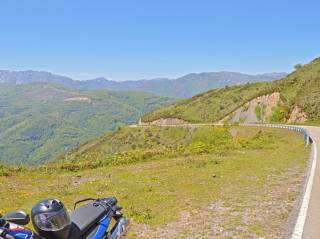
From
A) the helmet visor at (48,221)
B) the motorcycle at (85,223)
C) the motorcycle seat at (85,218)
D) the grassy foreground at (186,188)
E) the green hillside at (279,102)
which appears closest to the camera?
the motorcycle at (85,223)

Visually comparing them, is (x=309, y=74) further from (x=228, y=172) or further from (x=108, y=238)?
(x=108, y=238)

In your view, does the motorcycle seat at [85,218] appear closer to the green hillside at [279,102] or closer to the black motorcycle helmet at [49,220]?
the black motorcycle helmet at [49,220]

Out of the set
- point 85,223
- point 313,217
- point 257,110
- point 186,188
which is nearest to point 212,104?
point 257,110

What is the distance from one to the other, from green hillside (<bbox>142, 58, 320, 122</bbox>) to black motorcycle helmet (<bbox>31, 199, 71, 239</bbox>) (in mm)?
62461

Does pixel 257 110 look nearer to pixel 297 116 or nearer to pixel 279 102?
pixel 279 102

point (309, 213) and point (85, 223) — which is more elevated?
point (85, 223)

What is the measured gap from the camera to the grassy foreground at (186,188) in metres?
10.1

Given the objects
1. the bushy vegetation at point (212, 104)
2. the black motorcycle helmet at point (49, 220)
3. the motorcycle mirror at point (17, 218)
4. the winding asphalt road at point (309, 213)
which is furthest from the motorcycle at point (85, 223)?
the bushy vegetation at point (212, 104)

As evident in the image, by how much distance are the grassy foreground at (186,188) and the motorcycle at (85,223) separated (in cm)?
276

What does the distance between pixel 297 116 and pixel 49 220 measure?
68600 mm

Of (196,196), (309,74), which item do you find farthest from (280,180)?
(309,74)

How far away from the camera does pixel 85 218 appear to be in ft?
18.9

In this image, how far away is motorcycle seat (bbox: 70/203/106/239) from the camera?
5.21m

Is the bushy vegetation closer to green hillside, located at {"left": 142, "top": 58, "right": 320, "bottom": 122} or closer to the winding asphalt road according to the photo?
green hillside, located at {"left": 142, "top": 58, "right": 320, "bottom": 122}
